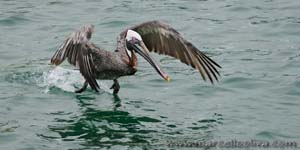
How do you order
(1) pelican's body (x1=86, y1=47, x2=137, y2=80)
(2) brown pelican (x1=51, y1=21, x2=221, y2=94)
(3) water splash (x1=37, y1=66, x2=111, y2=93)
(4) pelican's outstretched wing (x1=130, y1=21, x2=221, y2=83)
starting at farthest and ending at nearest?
(3) water splash (x1=37, y1=66, x2=111, y2=93)
(4) pelican's outstretched wing (x1=130, y1=21, x2=221, y2=83)
(1) pelican's body (x1=86, y1=47, x2=137, y2=80)
(2) brown pelican (x1=51, y1=21, x2=221, y2=94)

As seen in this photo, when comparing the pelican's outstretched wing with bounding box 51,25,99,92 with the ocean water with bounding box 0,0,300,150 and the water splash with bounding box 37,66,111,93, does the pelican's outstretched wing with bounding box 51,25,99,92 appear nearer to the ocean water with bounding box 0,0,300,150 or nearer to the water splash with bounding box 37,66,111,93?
the ocean water with bounding box 0,0,300,150

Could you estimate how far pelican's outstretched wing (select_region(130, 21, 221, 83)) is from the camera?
1119 cm

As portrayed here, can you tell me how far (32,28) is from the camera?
46.5 ft

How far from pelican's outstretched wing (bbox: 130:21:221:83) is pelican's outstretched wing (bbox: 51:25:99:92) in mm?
1238

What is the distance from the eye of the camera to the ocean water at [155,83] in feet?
32.1

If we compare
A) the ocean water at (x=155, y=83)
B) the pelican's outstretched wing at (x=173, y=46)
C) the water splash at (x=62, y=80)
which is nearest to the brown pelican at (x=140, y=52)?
the pelican's outstretched wing at (x=173, y=46)

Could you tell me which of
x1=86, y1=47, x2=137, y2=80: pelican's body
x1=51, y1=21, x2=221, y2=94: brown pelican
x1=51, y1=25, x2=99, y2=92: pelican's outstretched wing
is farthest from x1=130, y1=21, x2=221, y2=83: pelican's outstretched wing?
x1=51, y1=25, x2=99, y2=92: pelican's outstretched wing

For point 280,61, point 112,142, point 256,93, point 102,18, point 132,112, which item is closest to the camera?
point 112,142

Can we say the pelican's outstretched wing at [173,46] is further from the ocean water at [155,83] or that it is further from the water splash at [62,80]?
the water splash at [62,80]

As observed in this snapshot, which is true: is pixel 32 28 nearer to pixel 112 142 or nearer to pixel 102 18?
pixel 102 18

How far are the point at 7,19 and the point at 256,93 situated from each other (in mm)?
4948

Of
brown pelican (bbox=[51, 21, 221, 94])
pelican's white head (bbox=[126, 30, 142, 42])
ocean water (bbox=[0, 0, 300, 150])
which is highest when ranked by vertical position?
→ pelican's white head (bbox=[126, 30, 142, 42])

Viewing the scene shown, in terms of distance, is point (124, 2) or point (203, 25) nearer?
point (203, 25)

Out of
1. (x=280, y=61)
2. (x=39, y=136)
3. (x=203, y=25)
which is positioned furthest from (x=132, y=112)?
(x=203, y=25)
